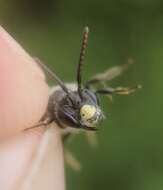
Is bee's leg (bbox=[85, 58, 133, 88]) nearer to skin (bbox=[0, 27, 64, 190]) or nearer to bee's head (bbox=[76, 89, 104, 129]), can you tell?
bee's head (bbox=[76, 89, 104, 129])

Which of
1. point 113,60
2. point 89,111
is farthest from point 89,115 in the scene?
A: point 113,60

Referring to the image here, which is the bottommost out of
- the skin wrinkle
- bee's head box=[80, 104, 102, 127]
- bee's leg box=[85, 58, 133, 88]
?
bee's head box=[80, 104, 102, 127]

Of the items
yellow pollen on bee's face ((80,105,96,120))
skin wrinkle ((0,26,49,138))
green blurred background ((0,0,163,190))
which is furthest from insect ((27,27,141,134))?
green blurred background ((0,0,163,190))

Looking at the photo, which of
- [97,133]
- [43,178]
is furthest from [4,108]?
[97,133]

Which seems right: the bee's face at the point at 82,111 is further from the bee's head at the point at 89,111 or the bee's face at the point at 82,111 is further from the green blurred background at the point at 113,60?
the green blurred background at the point at 113,60

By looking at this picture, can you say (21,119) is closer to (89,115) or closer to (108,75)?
(89,115)

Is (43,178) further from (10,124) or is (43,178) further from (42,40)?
(42,40)

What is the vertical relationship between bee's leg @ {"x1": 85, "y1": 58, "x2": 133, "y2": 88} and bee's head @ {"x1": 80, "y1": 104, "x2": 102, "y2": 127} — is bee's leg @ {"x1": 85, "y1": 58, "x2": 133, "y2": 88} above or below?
above
